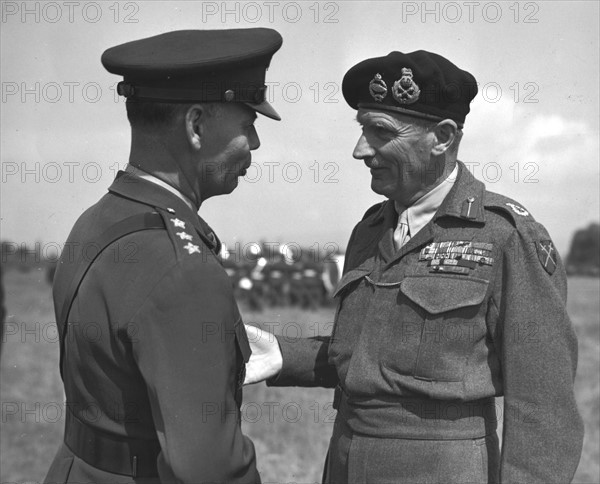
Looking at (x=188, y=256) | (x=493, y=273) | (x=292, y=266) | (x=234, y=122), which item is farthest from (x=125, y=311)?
(x=292, y=266)

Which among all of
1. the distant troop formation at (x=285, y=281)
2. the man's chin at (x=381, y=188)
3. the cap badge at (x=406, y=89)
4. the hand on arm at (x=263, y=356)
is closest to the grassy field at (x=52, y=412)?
the hand on arm at (x=263, y=356)

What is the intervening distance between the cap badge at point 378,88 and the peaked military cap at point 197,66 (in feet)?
2.14

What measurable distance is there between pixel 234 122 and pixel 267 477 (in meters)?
3.59

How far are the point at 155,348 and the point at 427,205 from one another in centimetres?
134

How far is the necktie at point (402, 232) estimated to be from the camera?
9.26 ft

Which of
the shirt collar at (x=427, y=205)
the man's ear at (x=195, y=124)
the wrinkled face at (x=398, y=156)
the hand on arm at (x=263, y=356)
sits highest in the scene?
the man's ear at (x=195, y=124)

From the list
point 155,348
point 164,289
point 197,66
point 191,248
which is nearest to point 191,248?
point 191,248

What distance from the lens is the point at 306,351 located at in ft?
9.92

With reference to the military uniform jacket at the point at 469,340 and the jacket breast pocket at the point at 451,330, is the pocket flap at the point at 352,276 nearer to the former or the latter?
the military uniform jacket at the point at 469,340

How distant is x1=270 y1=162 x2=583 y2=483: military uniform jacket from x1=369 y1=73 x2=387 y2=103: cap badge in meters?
0.40

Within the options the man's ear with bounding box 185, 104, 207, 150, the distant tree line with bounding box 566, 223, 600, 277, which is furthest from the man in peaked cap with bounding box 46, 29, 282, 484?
the distant tree line with bounding box 566, 223, 600, 277

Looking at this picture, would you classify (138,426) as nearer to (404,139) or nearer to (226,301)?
(226,301)

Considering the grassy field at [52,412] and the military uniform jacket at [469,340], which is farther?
the grassy field at [52,412]

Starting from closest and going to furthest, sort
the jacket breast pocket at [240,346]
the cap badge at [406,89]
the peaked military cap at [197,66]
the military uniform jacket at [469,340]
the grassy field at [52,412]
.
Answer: the jacket breast pocket at [240,346] < the peaked military cap at [197,66] < the military uniform jacket at [469,340] < the cap badge at [406,89] < the grassy field at [52,412]
